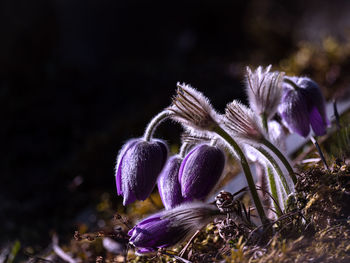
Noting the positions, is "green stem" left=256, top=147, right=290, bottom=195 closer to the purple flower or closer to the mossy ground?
the mossy ground

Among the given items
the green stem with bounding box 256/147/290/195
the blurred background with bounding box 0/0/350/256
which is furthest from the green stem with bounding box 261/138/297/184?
the blurred background with bounding box 0/0/350/256

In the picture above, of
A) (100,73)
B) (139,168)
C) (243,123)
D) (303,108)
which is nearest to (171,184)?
(139,168)

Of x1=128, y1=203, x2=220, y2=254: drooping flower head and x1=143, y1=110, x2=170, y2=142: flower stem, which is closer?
x1=128, y1=203, x2=220, y2=254: drooping flower head

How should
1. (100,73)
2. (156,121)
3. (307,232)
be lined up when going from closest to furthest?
(307,232) → (156,121) → (100,73)

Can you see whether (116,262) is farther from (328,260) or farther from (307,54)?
(307,54)

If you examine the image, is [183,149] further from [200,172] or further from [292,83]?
[292,83]

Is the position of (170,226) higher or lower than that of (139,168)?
lower
